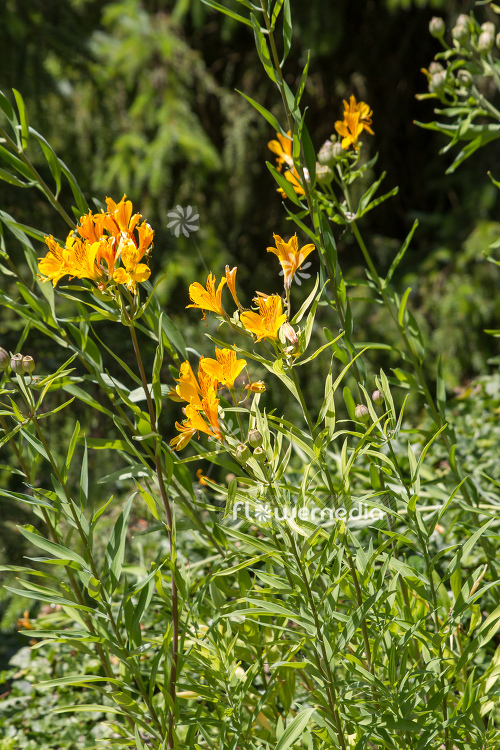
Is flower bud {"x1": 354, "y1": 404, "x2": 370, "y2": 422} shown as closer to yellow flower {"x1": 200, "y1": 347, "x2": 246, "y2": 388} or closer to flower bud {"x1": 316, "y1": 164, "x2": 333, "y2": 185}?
yellow flower {"x1": 200, "y1": 347, "x2": 246, "y2": 388}

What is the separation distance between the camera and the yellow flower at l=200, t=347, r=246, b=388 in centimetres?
57

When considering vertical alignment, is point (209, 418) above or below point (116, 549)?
above

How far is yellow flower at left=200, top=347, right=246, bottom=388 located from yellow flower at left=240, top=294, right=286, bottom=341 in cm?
3

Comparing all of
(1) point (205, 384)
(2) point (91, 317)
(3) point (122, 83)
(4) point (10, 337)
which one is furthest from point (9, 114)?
(3) point (122, 83)

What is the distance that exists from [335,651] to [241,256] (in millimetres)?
2625

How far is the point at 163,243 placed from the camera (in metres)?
2.48

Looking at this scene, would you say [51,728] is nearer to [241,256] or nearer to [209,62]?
[241,256]

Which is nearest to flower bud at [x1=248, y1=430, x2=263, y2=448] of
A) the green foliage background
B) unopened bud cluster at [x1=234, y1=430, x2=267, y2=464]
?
unopened bud cluster at [x1=234, y1=430, x2=267, y2=464]

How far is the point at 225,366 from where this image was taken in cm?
Result: 59

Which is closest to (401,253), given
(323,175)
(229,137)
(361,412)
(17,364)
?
(323,175)

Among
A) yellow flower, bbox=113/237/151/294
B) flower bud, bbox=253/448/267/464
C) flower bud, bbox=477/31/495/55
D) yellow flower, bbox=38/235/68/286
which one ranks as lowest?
flower bud, bbox=253/448/267/464

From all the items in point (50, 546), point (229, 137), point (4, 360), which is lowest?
point (229, 137)

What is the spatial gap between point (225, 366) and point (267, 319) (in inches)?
2.4

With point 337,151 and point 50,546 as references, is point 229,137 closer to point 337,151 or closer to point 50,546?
point 337,151
